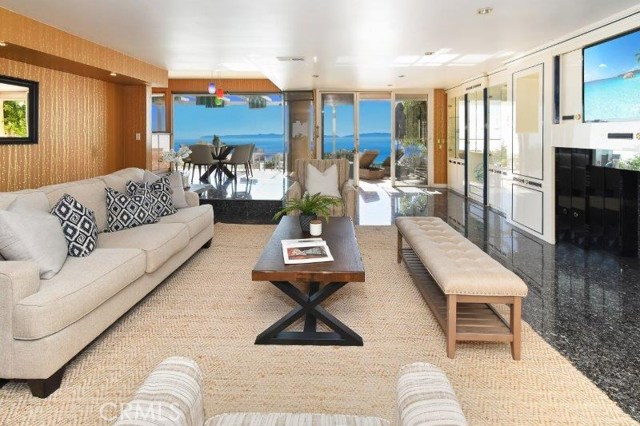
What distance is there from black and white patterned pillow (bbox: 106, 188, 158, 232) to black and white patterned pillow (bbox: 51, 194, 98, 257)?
87 cm

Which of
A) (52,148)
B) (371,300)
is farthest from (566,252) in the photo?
(52,148)

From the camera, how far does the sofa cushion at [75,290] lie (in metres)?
2.31

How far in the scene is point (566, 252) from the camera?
5254mm

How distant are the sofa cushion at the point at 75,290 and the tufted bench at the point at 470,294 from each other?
192 cm

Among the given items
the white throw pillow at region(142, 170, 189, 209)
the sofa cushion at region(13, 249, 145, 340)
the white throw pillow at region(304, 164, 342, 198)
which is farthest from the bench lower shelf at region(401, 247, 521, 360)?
the white throw pillow at region(304, 164, 342, 198)

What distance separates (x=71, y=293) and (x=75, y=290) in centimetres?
4

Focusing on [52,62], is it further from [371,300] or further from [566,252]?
[566,252]

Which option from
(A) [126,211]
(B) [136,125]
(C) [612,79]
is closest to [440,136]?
(B) [136,125]

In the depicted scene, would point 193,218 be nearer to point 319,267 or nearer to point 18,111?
point 319,267

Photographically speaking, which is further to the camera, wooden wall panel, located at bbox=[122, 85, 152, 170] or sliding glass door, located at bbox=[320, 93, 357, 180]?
sliding glass door, located at bbox=[320, 93, 357, 180]

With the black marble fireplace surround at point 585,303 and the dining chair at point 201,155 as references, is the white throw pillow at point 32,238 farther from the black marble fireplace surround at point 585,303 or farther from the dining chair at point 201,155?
the dining chair at point 201,155

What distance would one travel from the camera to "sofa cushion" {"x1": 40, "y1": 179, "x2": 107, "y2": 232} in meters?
3.82

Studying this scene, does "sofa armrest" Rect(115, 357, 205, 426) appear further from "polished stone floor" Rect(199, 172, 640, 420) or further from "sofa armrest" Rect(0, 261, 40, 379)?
"polished stone floor" Rect(199, 172, 640, 420)

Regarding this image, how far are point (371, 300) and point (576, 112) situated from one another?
10.8 ft
